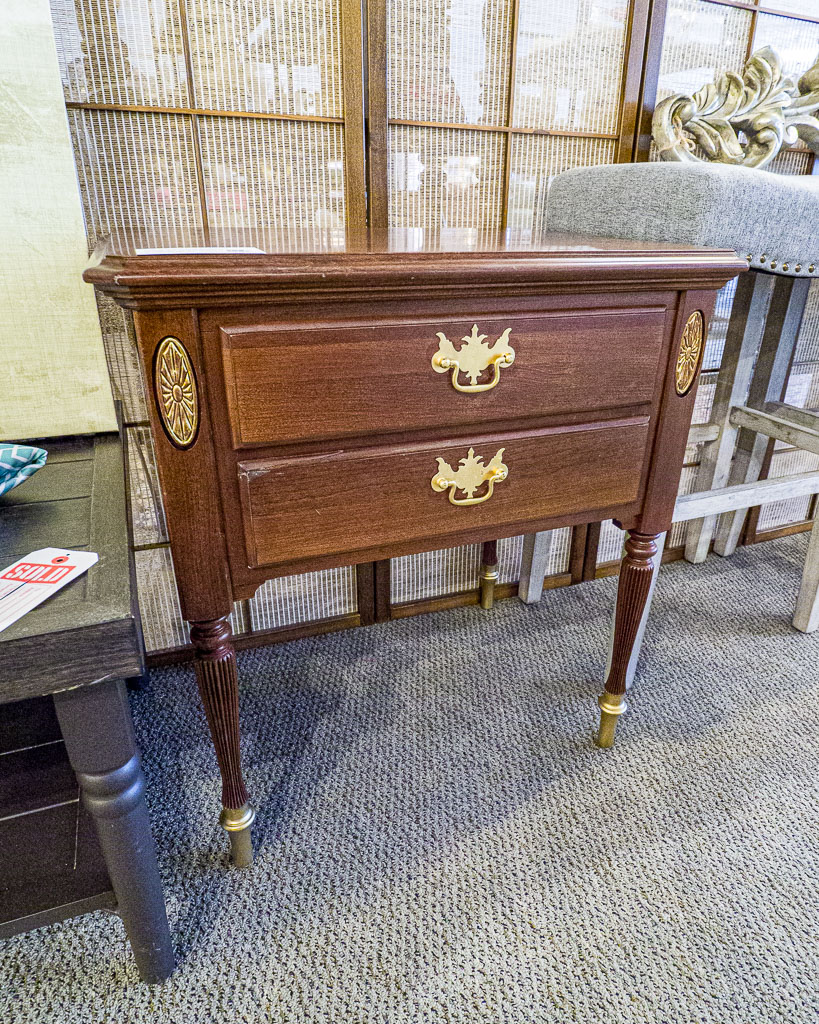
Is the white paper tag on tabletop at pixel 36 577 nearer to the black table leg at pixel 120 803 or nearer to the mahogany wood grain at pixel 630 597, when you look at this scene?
the black table leg at pixel 120 803

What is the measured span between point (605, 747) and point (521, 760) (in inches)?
5.5

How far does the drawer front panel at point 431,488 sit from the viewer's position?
66 centimetres

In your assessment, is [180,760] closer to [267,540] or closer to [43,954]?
[43,954]

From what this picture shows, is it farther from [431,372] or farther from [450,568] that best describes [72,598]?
[450,568]

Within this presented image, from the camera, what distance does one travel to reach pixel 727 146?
3.91ft

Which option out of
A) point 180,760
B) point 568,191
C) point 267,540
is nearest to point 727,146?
point 568,191

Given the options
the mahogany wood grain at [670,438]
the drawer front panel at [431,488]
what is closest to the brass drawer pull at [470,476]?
the drawer front panel at [431,488]

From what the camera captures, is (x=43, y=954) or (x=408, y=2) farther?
(x=408, y=2)

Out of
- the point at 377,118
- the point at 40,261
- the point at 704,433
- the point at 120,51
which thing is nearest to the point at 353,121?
the point at 377,118

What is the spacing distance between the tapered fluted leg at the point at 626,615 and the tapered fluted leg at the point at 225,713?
1.74 ft

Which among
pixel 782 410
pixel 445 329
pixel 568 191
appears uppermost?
pixel 568 191

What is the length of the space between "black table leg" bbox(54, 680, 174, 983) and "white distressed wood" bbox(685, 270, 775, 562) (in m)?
1.25

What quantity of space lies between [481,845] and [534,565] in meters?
0.65

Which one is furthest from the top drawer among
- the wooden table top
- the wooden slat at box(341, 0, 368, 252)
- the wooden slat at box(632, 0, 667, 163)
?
the wooden slat at box(632, 0, 667, 163)
